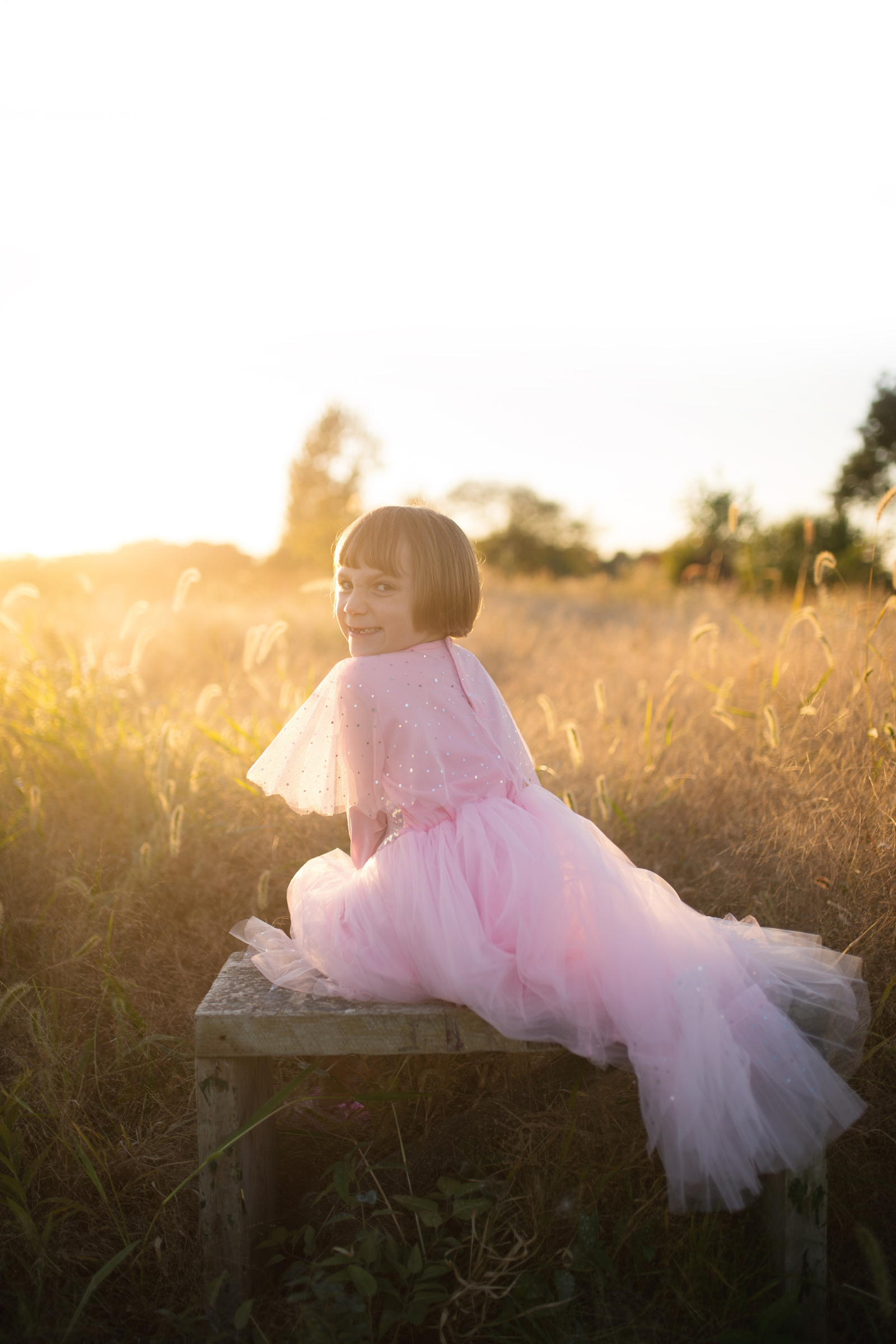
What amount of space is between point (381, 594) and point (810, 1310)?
1579 millimetres

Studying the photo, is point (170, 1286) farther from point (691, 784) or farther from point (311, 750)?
point (691, 784)

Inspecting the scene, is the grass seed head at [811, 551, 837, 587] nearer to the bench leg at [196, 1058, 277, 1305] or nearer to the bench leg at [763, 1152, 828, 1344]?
the bench leg at [763, 1152, 828, 1344]

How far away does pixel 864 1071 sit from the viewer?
1.84 m

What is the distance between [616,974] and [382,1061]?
2.90ft

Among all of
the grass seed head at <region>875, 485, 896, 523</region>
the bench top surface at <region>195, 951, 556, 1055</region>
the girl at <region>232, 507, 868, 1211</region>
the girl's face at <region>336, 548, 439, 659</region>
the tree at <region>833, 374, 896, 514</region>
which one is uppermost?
the tree at <region>833, 374, 896, 514</region>

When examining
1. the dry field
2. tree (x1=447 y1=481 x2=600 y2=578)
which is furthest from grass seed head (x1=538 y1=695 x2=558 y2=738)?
tree (x1=447 y1=481 x2=600 y2=578)

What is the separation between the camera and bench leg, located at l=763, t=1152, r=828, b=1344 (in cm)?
141

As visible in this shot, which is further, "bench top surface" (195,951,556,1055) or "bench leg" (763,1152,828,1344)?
"bench top surface" (195,951,556,1055)

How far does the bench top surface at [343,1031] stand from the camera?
5.00 feet

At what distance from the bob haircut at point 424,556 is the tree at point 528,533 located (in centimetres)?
2152

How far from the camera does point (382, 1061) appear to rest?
2047mm

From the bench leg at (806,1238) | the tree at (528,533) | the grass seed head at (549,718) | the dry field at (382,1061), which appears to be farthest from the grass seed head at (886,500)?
the tree at (528,533)

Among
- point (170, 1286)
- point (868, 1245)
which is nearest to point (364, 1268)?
point (170, 1286)

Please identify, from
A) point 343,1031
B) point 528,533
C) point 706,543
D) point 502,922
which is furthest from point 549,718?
point 528,533
